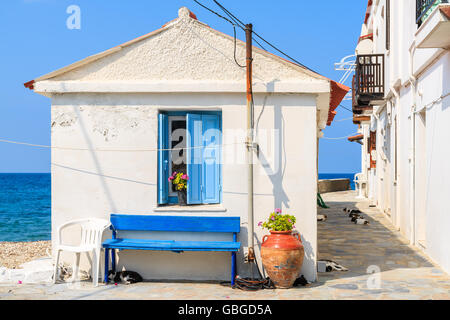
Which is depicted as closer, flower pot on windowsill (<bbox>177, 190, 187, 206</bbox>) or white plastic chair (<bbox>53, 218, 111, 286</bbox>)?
white plastic chair (<bbox>53, 218, 111, 286</bbox>)

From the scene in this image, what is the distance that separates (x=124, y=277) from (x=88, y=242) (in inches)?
31.8

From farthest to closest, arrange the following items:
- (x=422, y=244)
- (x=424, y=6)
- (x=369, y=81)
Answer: (x=369, y=81), (x=422, y=244), (x=424, y=6)

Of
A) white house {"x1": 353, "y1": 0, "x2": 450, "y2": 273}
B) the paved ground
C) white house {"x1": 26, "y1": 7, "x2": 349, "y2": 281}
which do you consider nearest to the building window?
white house {"x1": 353, "y1": 0, "x2": 450, "y2": 273}

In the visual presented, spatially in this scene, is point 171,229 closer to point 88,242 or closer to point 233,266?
point 233,266

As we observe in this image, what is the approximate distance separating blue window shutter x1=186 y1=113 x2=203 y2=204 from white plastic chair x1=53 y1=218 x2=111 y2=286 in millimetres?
1403

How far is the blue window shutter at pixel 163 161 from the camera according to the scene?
27.4ft

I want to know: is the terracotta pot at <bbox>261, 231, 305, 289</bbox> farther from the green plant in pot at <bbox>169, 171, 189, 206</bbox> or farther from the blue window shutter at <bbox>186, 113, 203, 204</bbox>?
the green plant in pot at <bbox>169, 171, 189, 206</bbox>

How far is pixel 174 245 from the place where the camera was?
777cm

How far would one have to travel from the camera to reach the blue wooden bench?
772cm

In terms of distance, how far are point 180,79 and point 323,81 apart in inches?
88.4

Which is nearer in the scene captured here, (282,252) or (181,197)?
(282,252)

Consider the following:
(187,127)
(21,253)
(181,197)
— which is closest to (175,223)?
(181,197)

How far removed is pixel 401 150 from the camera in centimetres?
1384
